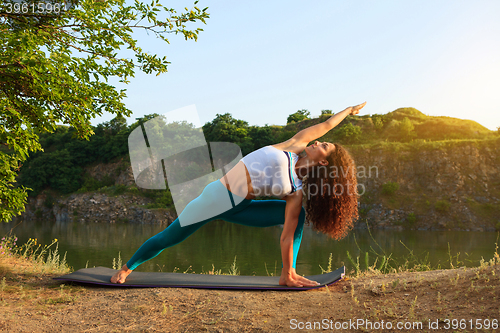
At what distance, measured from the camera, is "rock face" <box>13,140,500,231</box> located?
106 ft

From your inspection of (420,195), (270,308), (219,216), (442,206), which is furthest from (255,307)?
(420,195)

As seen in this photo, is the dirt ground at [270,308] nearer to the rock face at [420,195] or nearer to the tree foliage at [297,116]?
the rock face at [420,195]

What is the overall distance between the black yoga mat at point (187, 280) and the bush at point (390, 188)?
117 ft

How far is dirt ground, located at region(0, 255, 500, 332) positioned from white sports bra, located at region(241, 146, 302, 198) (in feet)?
3.00

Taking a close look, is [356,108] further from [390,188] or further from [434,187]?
[434,187]

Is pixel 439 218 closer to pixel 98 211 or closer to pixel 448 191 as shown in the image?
pixel 448 191

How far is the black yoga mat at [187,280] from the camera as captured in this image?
300cm

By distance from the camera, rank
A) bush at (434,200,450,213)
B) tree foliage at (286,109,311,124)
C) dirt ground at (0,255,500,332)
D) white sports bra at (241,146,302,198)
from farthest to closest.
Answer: tree foliage at (286,109,311,124)
bush at (434,200,450,213)
white sports bra at (241,146,302,198)
dirt ground at (0,255,500,332)

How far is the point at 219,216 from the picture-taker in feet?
10.0

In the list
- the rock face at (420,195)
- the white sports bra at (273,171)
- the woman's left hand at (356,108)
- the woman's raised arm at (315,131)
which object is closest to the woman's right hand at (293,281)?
the white sports bra at (273,171)

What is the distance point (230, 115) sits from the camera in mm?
46938

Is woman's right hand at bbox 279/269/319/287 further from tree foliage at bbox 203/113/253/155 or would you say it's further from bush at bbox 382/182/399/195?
tree foliage at bbox 203/113/253/155

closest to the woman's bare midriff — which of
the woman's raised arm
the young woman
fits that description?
the young woman

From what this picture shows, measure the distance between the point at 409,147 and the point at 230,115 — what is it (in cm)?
2425
